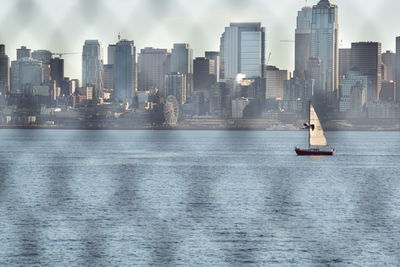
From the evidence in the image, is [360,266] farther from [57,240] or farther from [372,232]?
[57,240]

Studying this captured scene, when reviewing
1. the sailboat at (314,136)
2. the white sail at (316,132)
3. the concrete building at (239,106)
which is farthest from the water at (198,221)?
the concrete building at (239,106)

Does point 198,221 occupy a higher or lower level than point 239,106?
lower

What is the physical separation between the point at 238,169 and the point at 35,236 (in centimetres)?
4572

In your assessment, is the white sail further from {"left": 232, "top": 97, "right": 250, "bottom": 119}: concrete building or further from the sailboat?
{"left": 232, "top": 97, "right": 250, "bottom": 119}: concrete building

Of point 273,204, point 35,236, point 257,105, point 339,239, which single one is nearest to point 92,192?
point 273,204

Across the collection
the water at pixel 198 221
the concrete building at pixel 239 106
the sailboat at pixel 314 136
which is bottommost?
the water at pixel 198 221

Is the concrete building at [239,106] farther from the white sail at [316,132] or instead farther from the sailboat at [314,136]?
the sailboat at [314,136]

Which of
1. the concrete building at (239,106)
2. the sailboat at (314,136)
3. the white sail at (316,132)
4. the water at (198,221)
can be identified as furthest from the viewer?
the concrete building at (239,106)

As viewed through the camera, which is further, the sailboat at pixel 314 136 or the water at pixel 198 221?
the sailboat at pixel 314 136

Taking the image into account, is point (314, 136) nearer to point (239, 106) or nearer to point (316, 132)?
point (316, 132)

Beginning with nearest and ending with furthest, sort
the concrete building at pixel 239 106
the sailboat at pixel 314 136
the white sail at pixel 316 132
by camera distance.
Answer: the sailboat at pixel 314 136 → the white sail at pixel 316 132 → the concrete building at pixel 239 106

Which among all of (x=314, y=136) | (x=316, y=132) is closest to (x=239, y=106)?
(x=314, y=136)

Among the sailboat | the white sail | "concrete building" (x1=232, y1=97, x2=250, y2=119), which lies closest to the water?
the sailboat

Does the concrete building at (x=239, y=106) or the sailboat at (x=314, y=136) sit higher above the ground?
the concrete building at (x=239, y=106)
